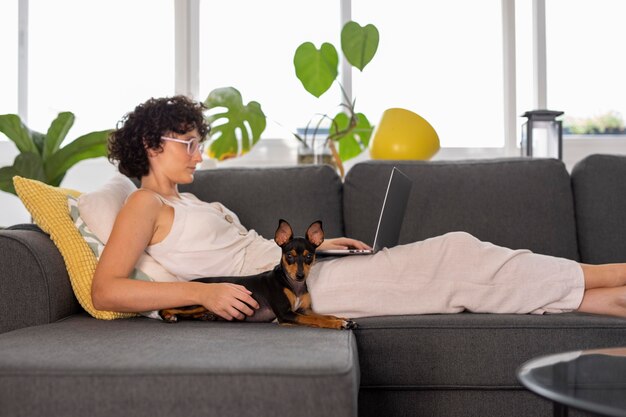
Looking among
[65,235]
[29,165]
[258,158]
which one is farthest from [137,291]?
[258,158]

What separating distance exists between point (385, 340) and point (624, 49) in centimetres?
329

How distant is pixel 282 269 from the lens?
6.97 feet

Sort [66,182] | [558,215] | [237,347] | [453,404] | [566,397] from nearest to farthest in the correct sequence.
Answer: [566,397] < [237,347] < [453,404] < [558,215] < [66,182]

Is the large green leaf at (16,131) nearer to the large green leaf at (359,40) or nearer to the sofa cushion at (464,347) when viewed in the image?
the large green leaf at (359,40)

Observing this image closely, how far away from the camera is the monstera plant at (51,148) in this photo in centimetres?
321

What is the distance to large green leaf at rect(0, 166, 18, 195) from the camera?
318 cm

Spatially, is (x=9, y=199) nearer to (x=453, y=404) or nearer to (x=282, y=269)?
(x=282, y=269)

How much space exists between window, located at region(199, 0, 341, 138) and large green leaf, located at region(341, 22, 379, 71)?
2.53 feet

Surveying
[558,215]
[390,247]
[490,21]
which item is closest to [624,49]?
[490,21]

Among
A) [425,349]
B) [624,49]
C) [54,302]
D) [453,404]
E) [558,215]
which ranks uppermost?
[624,49]

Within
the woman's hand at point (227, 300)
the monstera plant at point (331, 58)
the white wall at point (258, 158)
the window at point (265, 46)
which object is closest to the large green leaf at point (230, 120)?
the monstera plant at point (331, 58)

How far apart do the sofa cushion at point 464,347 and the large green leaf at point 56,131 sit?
182 cm

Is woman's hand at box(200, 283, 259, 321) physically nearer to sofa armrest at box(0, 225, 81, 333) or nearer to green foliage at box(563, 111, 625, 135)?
sofa armrest at box(0, 225, 81, 333)

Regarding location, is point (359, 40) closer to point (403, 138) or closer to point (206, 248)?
point (403, 138)
